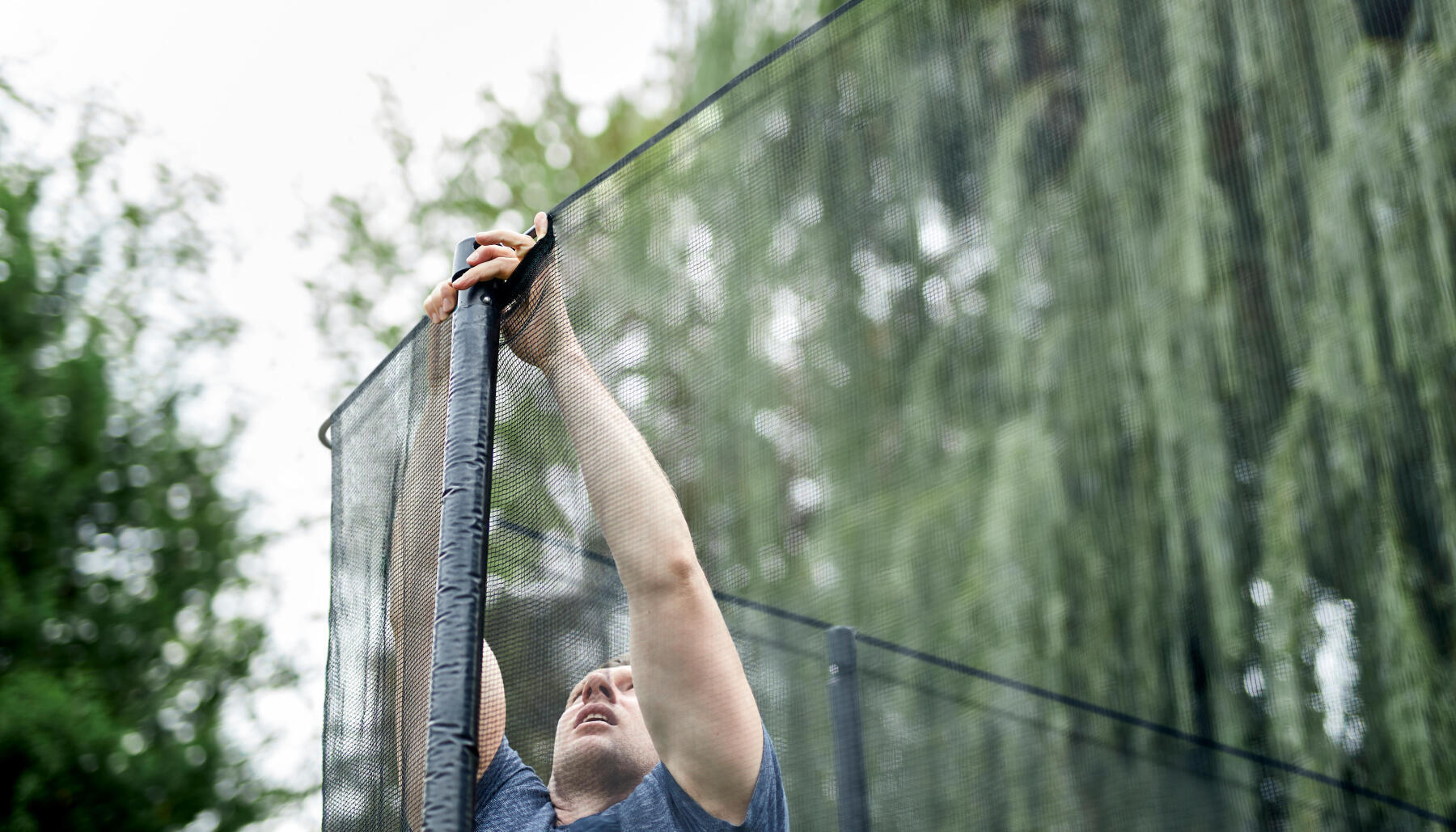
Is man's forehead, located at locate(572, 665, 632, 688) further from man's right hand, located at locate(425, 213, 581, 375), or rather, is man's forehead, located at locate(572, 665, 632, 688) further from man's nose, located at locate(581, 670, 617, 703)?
man's right hand, located at locate(425, 213, 581, 375)

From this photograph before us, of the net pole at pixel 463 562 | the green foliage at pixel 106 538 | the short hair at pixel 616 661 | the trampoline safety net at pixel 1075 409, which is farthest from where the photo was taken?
the green foliage at pixel 106 538

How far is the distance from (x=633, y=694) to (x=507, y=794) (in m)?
0.19

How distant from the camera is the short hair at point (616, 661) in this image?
1.19 m

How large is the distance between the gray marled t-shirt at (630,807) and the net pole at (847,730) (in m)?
0.07

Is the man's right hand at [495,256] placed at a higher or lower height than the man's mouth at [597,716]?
higher

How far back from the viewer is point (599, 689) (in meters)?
1.22

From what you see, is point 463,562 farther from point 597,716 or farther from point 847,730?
point 847,730

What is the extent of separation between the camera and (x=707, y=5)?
3.91 m

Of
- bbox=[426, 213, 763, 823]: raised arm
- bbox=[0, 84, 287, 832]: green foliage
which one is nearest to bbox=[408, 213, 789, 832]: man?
bbox=[426, 213, 763, 823]: raised arm

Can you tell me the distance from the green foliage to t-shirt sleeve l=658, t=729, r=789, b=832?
552 centimetres

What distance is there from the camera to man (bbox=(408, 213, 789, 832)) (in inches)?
41.5

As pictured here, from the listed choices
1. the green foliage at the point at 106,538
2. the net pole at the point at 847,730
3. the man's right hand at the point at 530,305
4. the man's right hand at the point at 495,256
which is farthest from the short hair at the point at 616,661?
the green foliage at the point at 106,538

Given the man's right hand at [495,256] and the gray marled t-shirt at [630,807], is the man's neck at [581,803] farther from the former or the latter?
the man's right hand at [495,256]

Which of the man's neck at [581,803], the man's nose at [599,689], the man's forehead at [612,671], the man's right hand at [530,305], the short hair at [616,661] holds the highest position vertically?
the man's right hand at [530,305]
